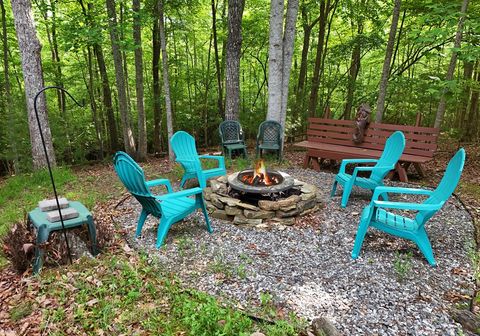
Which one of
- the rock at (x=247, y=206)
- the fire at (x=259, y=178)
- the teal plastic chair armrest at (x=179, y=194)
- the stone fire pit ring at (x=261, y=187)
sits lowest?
the rock at (x=247, y=206)

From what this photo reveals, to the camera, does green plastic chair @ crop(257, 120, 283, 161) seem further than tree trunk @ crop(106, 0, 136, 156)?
No

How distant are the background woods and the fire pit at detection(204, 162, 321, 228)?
2716 mm

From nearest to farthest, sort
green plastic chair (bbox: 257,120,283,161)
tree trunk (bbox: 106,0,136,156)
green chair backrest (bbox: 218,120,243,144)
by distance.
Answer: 1. green plastic chair (bbox: 257,120,283,161)
2. green chair backrest (bbox: 218,120,243,144)
3. tree trunk (bbox: 106,0,136,156)

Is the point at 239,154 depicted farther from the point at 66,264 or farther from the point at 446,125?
the point at 446,125

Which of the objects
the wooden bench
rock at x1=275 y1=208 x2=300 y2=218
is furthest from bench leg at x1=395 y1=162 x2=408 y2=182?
rock at x1=275 y1=208 x2=300 y2=218

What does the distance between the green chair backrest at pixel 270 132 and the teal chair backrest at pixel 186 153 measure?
206 cm

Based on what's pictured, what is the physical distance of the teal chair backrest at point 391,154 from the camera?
3.92m

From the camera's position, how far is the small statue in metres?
5.83

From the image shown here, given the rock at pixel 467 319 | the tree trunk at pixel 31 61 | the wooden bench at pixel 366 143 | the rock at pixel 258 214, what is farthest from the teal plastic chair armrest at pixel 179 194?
the tree trunk at pixel 31 61

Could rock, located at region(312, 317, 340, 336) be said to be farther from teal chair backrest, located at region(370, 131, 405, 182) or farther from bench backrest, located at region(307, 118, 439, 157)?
bench backrest, located at region(307, 118, 439, 157)

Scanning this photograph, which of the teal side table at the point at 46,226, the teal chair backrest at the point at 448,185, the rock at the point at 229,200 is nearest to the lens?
the teal side table at the point at 46,226

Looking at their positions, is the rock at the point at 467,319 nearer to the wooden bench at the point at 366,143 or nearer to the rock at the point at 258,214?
the rock at the point at 258,214

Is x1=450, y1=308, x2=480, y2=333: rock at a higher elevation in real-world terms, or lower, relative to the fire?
lower

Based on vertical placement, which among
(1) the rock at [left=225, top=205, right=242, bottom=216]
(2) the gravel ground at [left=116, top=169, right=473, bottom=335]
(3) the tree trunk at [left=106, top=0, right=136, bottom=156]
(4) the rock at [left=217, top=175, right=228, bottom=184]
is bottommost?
(2) the gravel ground at [left=116, top=169, right=473, bottom=335]
